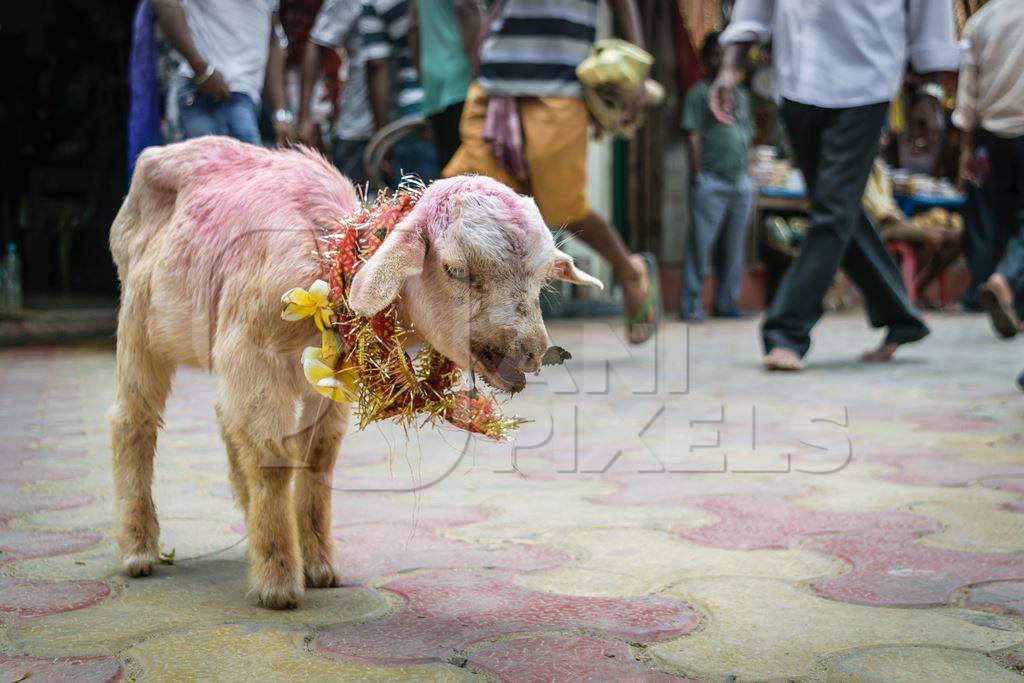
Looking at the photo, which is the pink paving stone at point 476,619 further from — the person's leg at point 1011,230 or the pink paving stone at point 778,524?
the person's leg at point 1011,230

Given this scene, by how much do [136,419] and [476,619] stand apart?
0.96 meters

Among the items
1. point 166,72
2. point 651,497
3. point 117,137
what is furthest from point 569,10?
point 117,137

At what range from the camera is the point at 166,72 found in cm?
528

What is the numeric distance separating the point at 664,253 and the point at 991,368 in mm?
5110

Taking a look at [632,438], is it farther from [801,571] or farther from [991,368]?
[991,368]

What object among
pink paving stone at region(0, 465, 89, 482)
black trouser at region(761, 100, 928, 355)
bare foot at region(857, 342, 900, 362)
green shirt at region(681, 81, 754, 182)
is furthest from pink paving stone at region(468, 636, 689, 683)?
green shirt at region(681, 81, 754, 182)

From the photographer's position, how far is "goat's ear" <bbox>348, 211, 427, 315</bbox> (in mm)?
1793

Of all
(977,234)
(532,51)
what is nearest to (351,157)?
(532,51)

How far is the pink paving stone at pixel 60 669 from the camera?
1.66 meters

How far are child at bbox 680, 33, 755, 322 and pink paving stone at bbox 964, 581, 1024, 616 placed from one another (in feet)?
25.9

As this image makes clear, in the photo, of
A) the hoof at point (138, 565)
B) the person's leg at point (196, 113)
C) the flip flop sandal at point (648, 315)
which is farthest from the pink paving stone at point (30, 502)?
the flip flop sandal at point (648, 315)

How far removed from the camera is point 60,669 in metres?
1.70

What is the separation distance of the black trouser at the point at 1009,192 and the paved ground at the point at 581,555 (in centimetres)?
260

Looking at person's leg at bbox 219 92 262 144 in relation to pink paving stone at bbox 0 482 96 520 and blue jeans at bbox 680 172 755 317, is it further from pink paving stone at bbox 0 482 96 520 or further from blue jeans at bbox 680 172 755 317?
blue jeans at bbox 680 172 755 317
